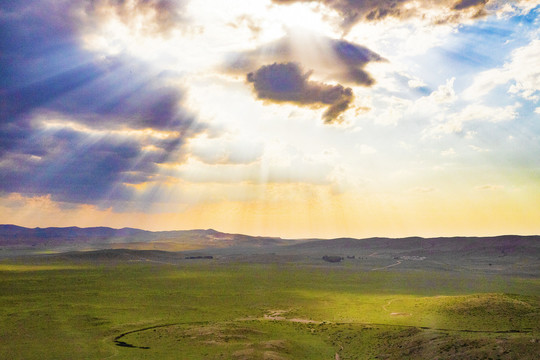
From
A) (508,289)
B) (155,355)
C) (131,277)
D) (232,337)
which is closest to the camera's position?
(155,355)

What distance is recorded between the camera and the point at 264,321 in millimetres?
58688

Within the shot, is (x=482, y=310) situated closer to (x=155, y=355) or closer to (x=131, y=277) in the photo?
(x=155, y=355)

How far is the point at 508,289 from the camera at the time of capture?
296 ft

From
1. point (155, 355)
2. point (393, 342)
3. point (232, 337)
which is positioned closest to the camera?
point (155, 355)

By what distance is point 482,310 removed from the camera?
57906mm

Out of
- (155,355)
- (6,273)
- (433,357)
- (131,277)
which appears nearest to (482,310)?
(433,357)

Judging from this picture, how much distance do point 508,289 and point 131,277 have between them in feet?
316

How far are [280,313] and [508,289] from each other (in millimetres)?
56515

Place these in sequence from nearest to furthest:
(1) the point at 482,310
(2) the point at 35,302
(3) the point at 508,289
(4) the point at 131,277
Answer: (1) the point at 482,310 < (2) the point at 35,302 < (3) the point at 508,289 < (4) the point at 131,277

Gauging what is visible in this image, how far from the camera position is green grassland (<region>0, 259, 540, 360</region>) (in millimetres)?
42125

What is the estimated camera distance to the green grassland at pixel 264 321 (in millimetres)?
42125

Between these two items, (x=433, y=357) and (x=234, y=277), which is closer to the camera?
(x=433, y=357)

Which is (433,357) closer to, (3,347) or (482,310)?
(482,310)

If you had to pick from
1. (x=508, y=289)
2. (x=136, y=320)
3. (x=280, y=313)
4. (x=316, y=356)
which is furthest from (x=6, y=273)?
(x=508, y=289)
